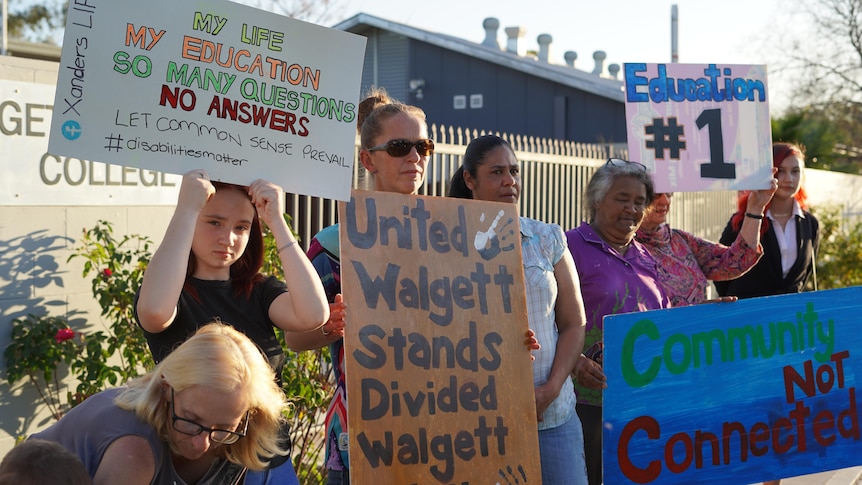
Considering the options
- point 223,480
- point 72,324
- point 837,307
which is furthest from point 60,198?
point 837,307

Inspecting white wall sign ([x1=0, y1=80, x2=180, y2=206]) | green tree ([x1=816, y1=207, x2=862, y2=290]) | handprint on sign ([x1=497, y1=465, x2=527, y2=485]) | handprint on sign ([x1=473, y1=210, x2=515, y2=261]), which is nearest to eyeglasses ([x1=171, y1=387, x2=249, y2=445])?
handprint on sign ([x1=497, y1=465, x2=527, y2=485])

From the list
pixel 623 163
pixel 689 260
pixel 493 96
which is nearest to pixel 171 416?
pixel 623 163

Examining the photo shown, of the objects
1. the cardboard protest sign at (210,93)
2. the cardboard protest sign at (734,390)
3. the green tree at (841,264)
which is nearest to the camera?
the cardboard protest sign at (210,93)

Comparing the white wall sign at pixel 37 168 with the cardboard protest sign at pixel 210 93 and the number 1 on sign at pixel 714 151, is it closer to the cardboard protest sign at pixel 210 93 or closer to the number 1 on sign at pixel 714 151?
the cardboard protest sign at pixel 210 93

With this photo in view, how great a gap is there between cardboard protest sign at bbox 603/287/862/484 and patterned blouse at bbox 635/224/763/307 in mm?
271

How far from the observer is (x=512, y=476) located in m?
3.02

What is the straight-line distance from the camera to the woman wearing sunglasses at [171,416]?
87.0 inches

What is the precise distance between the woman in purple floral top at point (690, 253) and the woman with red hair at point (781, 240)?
719 millimetres

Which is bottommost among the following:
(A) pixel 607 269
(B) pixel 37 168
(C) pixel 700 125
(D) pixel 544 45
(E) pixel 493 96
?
(A) pixel 607 269

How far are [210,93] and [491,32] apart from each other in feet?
69.4

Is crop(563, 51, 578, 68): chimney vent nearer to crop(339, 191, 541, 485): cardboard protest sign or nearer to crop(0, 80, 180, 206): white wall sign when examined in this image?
crop(0, 80, 180, 206): white wall sign

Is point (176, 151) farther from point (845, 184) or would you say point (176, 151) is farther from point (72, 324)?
point (845, 184)

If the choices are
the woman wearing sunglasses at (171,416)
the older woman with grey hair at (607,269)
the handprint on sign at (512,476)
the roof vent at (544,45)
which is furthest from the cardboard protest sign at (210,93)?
the roof vent at (544,45)

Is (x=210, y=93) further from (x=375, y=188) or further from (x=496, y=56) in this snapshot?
(x=496, y=56)
